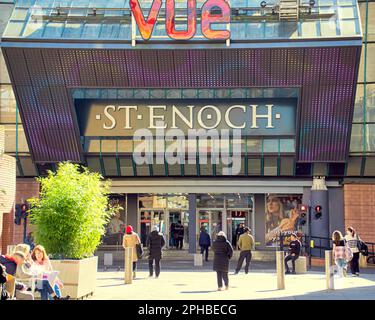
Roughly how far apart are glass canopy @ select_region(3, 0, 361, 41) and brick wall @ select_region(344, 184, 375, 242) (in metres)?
8.78

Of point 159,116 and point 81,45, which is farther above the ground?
point 81,45

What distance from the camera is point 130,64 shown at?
31.2 metres

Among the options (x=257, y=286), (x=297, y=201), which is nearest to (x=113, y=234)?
(x=297, y=201)

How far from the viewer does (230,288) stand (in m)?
17.7

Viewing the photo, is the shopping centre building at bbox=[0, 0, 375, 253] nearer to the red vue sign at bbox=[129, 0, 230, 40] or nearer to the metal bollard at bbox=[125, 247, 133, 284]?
the red vue sign at bbox=[129, 0, 230, 40]

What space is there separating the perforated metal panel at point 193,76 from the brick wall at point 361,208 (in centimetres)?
232

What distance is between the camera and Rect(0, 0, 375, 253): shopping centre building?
30.3 meters

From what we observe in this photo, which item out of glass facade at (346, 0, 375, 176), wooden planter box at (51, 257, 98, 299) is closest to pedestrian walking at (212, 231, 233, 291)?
wooden planter box at (51, 257, 98, 299)

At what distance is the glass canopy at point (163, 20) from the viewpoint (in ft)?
99.5

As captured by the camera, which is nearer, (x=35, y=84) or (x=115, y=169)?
(x=35, y=84)

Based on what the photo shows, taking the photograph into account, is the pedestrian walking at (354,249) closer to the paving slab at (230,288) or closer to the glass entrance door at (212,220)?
the paving slab at (230,288)

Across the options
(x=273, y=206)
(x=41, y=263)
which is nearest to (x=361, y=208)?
(x=273, y=206)
